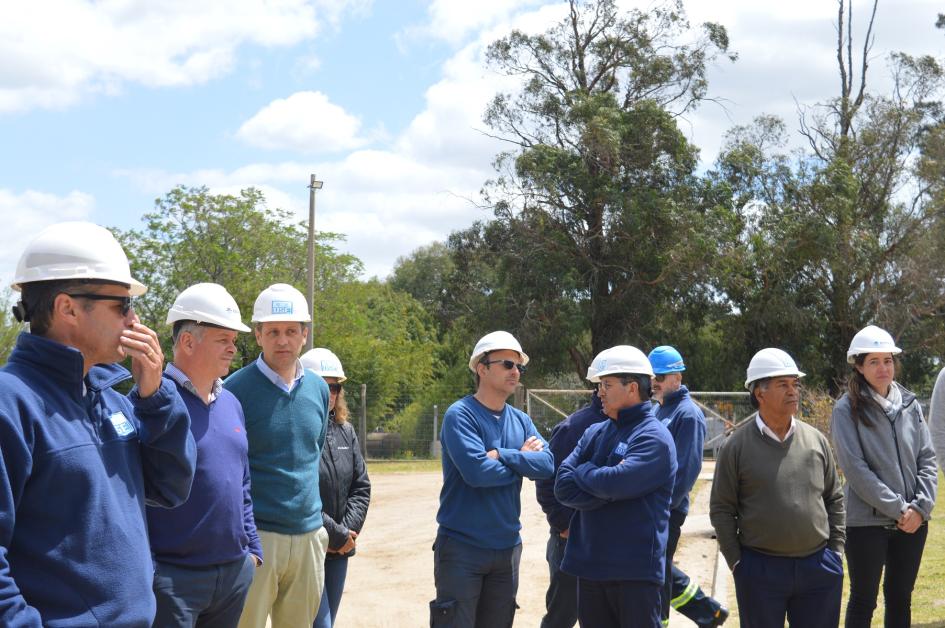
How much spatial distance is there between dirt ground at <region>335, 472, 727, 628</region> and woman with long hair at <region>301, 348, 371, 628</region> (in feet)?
7.13

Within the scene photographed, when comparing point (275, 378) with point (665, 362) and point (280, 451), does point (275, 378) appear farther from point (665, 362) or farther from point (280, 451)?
point (665, 362)

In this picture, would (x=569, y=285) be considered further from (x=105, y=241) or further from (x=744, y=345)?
(x=105, y=241)

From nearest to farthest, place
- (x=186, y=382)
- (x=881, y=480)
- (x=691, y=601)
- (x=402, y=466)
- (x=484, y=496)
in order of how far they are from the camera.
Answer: (x=186, y=382) → (x=484, y=496) → (x=881, y=480) → (x=691, y=601) → (x=402, y=466)

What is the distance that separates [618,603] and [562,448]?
168 centimetres

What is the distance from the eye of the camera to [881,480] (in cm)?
604

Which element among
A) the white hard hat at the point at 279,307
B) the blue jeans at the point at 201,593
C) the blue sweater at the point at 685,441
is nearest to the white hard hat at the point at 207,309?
the white hard hat at the point at 279,307

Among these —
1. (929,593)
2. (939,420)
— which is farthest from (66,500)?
(929,593)

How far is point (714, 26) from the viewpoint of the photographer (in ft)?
116

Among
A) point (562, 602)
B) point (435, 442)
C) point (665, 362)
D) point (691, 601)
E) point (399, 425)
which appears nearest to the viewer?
point (562, 602)

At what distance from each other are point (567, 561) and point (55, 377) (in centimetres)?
304

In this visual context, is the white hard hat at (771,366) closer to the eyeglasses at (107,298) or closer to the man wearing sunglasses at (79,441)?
the man wearing sunglasses at (79,441)

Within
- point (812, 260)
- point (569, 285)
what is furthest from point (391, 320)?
point (812, 260)

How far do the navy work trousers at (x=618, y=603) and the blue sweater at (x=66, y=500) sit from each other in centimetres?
263

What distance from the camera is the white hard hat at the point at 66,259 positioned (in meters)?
2.89
